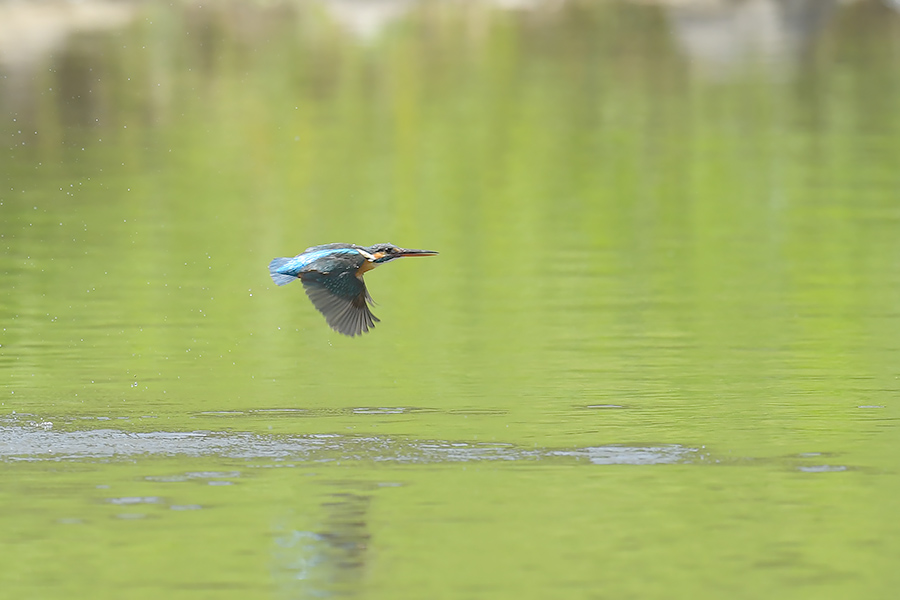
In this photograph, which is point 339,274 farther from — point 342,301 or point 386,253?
point 386,253

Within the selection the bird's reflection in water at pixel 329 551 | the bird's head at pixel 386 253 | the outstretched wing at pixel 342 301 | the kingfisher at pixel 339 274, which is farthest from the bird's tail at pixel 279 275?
the bird's reflection in water at pixel 329 551

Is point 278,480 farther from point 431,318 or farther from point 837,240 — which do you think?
point 837,240

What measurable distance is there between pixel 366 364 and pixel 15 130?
14.6m

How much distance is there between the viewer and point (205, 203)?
18609mm

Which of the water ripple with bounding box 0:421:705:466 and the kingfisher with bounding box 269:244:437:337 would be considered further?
the kingfisher with bounding box 269:244:437:337

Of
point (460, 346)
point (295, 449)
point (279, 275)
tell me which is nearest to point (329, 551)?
point (295, 449)

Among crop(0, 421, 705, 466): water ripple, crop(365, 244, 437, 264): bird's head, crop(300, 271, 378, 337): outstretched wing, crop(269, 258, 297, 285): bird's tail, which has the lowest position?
crop(0, 421, 705, 466): water ripple

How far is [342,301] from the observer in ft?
30.1

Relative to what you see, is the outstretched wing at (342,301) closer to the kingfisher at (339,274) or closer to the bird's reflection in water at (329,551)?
the kingfisher at (339,274)

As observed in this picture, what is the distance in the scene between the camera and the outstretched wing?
359 inches

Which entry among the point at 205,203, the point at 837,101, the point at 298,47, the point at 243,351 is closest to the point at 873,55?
the point at 837,101

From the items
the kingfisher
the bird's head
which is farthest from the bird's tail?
the bird's head

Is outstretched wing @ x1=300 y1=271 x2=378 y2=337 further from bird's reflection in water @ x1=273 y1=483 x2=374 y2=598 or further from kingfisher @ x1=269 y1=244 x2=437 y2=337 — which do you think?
bird's reflection in water @ x1=273 y1=483 x2=374 y2=598

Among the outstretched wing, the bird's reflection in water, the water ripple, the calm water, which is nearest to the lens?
the bird's reflection in water
